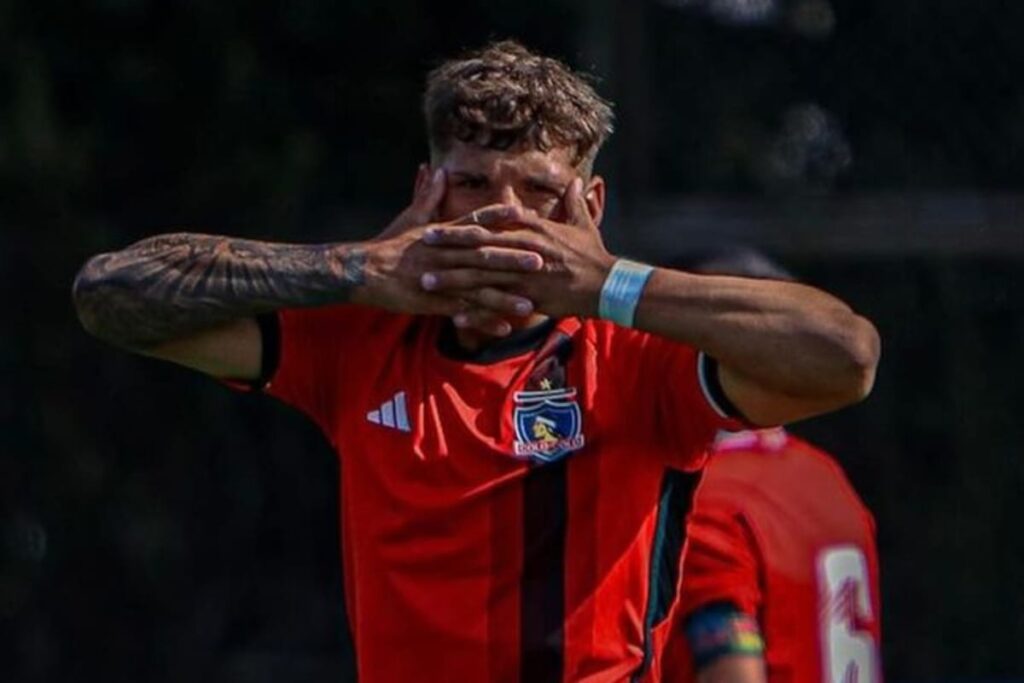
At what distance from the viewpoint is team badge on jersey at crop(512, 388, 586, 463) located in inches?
160

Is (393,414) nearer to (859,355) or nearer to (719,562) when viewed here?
(859,355)

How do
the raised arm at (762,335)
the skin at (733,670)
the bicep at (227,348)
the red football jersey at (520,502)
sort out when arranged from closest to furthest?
the raised arm at (762,335) → the red football jersey at (520,502) → the bicep at (227,348) → the skin at (733,670)

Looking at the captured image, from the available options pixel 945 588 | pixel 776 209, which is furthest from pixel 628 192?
pixel 945 588

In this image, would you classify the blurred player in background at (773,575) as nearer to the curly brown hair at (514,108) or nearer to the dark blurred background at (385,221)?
the curly brown hair at (514,108)

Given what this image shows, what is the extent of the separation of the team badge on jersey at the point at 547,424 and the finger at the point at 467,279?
21cm

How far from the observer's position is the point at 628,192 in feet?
22.3

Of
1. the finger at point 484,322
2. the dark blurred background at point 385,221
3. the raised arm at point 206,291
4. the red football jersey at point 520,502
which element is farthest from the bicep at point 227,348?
the dark blurred background at point 385,221

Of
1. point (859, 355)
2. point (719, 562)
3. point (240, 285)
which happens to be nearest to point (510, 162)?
point (240, 285)

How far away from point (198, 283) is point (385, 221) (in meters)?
2.73

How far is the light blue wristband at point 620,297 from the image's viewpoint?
3916 millimetres

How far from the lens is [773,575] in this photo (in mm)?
4953

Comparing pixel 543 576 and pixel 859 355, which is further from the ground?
pixel 859 355

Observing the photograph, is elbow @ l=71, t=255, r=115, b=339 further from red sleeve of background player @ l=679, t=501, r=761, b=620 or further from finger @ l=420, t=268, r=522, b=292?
red sleeve of background player @ l=679, t=501, r=761, b=620

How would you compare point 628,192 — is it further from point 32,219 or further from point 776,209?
point 32,219
